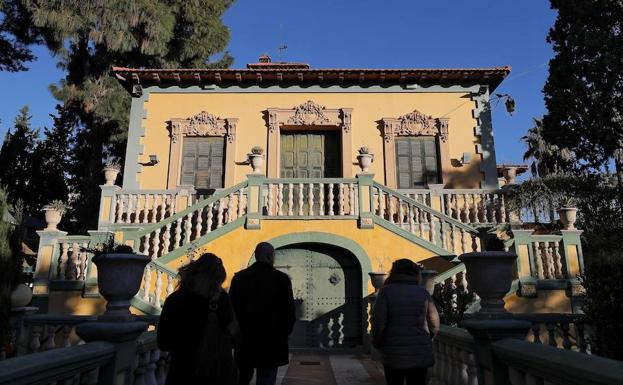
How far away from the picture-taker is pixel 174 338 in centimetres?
287

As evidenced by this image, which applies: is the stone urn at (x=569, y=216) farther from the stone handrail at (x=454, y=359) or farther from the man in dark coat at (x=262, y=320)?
the man in dark coat at (x=262, y=320)

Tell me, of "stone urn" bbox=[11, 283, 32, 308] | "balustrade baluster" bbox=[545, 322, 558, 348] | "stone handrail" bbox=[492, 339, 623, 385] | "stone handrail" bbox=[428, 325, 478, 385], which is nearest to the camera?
"stone handrail" bbox=[492, 339, 623, 385]

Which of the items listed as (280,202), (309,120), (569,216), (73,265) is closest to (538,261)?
(569,216)

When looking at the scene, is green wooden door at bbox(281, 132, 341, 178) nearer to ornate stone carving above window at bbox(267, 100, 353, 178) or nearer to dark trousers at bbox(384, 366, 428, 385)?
ornate stone carving above window at bbox(267, 100, 353, 178)

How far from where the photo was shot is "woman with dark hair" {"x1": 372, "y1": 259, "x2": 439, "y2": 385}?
335 cm

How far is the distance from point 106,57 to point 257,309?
16.1 m

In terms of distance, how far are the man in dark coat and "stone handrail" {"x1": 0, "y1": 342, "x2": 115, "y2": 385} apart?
109 cm

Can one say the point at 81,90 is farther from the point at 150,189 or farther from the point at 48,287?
the point at 48,287

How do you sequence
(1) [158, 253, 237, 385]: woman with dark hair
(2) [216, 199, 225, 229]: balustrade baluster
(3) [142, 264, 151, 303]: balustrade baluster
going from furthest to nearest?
(2) [216, 199, 225, 229]: balustrade baluster < (3) [142, 264, 151, 303]: balustrade baluster < (1) [158, 253, 237, 385]: woman with dark hair

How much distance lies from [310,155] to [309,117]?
1.19 metres

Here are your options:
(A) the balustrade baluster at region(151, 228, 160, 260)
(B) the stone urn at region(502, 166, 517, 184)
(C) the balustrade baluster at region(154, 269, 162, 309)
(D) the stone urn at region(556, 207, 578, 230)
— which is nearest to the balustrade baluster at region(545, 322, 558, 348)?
(D) the stone urn at region(556, 207, 578, 230)

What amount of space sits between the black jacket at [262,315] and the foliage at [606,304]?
3.85 meters

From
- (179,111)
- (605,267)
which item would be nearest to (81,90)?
(179,111)

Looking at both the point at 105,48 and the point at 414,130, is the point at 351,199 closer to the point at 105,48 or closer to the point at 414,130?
the point at 414,130
